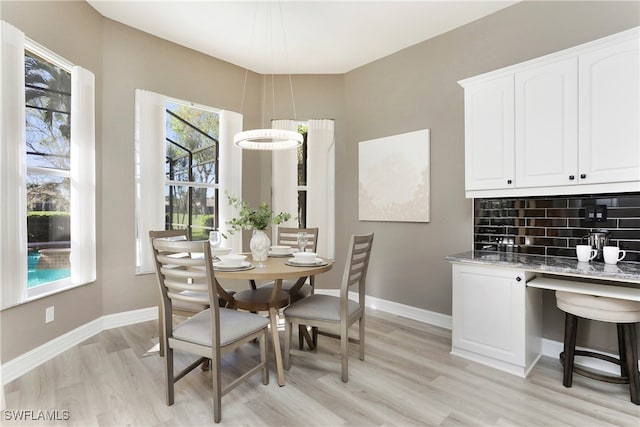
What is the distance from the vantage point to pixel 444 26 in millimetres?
3266

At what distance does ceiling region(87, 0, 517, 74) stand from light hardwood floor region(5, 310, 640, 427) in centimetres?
310

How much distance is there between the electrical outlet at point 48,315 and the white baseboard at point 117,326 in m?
0.17

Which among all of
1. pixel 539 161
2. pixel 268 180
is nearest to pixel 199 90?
pixel 268 180

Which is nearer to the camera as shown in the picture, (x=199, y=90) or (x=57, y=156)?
(x=57, y=156)

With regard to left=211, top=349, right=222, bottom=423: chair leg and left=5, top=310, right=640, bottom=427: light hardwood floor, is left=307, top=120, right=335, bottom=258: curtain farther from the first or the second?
left=211, top=349, right=222, bottom=423: chair leg

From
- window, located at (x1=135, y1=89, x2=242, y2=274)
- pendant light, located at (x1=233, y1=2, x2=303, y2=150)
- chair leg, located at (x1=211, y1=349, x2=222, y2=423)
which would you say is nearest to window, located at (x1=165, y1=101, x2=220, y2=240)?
window, located at (x1=135, y1=89, x2=242, y2=274)

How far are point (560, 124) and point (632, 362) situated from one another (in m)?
1.62

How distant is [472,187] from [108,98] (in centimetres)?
362

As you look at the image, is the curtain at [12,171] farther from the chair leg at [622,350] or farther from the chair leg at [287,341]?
the chair leg at [622,350]

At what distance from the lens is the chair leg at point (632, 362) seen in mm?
2004

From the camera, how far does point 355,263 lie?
236 centimetres

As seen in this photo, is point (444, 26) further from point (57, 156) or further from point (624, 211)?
point (57, 156)

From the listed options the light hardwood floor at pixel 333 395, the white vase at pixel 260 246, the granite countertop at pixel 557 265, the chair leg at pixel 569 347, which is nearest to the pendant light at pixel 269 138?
the white vase at pixel 260 246

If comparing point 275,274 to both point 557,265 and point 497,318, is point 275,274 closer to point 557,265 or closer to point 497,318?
point 497,318
